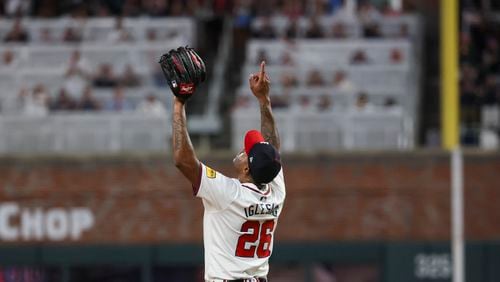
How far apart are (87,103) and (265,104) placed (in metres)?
9.23

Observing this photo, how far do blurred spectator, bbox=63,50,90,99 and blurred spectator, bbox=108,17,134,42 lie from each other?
66 cm

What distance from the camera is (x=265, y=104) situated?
25.9 feet

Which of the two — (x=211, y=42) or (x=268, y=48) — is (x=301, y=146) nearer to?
(x=268, y=48)

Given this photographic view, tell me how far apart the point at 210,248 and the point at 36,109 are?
9.89 metres

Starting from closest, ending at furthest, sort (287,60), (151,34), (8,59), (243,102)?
(243,102) → (287,60) → (8,59) → (151,34)

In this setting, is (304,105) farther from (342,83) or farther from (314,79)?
(342,83)

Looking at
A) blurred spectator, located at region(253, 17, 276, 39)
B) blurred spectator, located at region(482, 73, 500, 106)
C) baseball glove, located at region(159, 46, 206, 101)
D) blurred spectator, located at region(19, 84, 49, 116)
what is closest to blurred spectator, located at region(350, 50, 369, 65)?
blurred spectator, located at region(253, 17, 276, 39)

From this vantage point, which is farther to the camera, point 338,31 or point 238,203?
point 338,31

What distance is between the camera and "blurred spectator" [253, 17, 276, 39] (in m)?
18.0

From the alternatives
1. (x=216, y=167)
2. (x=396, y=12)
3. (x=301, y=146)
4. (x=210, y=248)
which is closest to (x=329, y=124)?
(x=301, y=146)

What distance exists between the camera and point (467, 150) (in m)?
16.2

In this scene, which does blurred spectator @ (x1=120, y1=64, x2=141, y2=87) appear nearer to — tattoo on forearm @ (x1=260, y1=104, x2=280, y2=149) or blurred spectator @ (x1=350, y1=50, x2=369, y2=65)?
blurred spectator @ (x1=350, y1=50, x2=369, y2=65)

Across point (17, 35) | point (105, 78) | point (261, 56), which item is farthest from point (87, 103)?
point (261, 56)

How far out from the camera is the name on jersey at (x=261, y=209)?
721 cm
